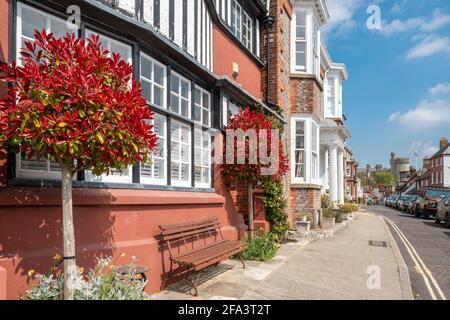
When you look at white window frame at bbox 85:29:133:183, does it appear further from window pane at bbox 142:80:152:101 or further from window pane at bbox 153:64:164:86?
window pane at bbox 153:64:164:86

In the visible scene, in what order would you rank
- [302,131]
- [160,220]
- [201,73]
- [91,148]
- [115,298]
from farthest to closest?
[302,131], [201,73], [160,220], [115,298], [91,148]

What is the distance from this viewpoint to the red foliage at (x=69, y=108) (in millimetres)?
3691

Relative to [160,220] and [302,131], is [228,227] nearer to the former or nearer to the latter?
[160,220]

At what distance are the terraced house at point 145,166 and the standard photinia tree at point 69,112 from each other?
60 cm

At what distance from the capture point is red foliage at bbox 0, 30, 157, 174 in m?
3.69

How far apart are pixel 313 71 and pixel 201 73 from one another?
8340 mm

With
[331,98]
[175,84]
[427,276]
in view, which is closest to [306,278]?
[427,276]

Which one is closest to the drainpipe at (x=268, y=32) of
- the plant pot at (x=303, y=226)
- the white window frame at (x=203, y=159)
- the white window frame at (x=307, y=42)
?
the white window frame at (x=307, y=42)

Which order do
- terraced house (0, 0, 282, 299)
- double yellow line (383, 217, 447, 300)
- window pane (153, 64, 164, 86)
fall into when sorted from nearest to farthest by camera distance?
1. terraced house (0, 0, 282, 299)
2. window pane (153, 64, 164, 86)
3. double yellow line (383, 217, 447, 300)

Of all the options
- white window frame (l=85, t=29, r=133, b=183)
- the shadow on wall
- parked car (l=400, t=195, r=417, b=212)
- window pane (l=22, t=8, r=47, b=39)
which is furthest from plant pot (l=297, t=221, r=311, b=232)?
parked car (l=400, t=195, r=417, b=212)

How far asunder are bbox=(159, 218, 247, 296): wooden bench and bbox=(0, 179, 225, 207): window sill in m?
0.47
